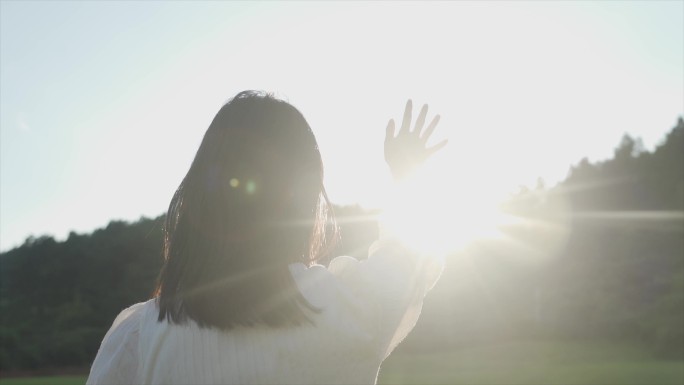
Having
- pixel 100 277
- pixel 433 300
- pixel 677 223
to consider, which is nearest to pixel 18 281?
pixel 100 277

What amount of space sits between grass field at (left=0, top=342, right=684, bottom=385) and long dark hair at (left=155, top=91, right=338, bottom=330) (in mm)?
12020

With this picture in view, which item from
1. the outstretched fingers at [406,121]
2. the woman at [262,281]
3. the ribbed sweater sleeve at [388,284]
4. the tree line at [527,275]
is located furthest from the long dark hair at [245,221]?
the tree line at [527,275]

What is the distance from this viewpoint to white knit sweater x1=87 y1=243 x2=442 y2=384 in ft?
4.99

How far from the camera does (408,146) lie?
5.52 feet

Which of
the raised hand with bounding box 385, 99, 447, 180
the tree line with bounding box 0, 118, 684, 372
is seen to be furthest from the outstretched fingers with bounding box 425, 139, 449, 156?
the tree line with bounding box 0, 118, 684, 372

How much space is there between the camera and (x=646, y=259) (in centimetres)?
3186

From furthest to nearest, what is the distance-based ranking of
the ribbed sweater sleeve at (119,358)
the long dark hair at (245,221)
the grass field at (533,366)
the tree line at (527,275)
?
the tree line at (527,275) → the grass field at (533,366) → the ribbed sweater sleeve at (119,358) → the long dark hair at (245,221)

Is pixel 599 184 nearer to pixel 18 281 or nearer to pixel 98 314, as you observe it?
pixel 98 314

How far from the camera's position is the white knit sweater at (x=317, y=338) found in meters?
1.52

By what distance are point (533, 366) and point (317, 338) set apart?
17.4 metres

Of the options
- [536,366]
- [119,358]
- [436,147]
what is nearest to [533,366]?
[536,366]

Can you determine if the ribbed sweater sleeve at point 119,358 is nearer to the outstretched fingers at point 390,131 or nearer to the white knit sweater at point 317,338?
the white knit sweater at point 317,338

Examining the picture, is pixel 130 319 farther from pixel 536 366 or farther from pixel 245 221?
pixel 536 366

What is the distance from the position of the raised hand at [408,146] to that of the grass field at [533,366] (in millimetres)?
11857
